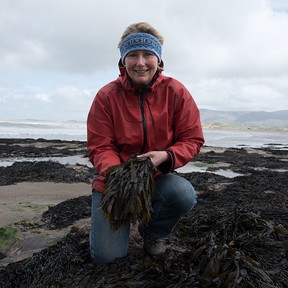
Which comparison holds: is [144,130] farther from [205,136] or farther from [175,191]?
[205,136]

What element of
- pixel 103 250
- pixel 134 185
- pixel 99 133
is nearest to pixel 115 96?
pixel 99 133

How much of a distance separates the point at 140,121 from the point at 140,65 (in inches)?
16.6

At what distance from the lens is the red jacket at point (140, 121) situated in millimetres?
2732

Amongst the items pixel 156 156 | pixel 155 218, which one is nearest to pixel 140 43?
pixel 156 156

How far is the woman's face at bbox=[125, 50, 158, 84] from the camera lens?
2.70m

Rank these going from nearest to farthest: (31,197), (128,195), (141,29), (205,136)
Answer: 1. (128,195)
2. (141,29)
3. (31,197)
4. (205,136)

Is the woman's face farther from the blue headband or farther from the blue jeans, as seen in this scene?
the blue jeans

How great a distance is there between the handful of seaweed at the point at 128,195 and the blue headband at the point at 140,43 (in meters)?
0.87

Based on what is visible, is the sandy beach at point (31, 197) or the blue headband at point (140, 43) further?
the sandy beach at point (31, 197)

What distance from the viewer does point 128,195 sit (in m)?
2.30

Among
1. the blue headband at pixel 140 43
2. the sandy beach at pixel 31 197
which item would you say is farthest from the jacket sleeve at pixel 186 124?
the sandy beach at pixel 31 197

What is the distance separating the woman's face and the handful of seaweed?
2.23 feet

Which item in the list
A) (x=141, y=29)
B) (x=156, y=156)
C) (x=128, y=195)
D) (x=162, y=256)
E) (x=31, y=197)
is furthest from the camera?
(x=31, y=197)

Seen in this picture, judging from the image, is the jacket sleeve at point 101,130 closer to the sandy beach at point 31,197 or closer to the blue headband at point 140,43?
the blue headband at point 140,43
